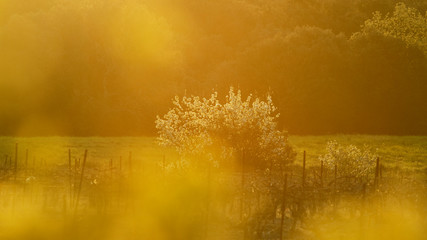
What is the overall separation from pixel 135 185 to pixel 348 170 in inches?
351

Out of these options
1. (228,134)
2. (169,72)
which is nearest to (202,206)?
(228,134)

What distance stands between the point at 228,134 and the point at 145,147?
15297 millimetres

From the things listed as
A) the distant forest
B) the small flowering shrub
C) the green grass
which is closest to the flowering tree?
the small flowering shrub

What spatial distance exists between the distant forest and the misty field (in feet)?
80.0

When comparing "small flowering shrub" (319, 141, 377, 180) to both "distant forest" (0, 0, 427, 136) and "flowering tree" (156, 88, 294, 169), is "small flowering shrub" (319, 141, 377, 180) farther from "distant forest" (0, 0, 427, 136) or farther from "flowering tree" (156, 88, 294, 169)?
"distant forest" (0, 0, 427, 136)

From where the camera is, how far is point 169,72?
53438mm

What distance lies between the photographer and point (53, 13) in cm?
5475

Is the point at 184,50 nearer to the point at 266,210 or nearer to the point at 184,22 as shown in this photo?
the point at 184,22

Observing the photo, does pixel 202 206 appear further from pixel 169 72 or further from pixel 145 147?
pixel 169 72

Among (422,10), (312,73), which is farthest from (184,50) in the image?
(422,10)

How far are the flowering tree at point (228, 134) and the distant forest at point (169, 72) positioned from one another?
22006mm

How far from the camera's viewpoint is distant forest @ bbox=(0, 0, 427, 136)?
2035 inches

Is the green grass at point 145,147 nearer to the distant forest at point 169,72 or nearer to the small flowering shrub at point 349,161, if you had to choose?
the distant forest at point 169,72

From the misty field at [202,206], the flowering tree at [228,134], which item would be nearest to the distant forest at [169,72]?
the flowering tree at [228,134]
